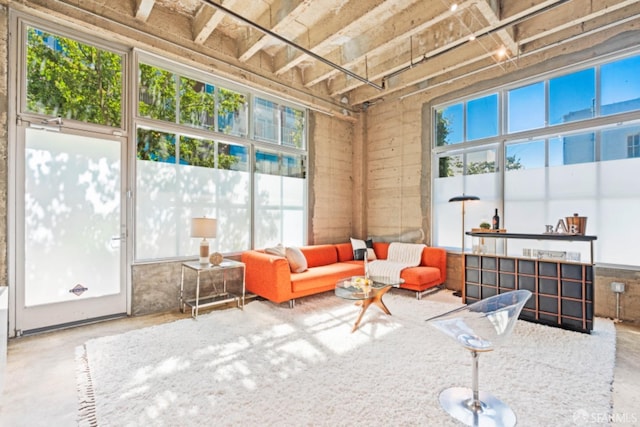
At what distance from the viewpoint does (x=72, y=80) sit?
11.5 feet

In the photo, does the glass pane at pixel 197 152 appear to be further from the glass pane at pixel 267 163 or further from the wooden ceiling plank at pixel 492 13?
the wooden ceiling plank at pixel 492 13

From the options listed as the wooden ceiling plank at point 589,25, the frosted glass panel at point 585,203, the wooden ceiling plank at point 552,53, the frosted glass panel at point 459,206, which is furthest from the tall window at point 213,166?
the wooden ceiling plank at point 589,25

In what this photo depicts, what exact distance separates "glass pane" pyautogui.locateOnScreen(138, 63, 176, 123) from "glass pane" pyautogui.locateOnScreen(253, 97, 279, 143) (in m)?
1.30

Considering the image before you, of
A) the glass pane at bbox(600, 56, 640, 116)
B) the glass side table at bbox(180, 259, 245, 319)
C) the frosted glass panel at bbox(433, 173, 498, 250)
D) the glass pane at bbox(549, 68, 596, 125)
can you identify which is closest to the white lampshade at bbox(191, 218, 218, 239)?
the glass side table at bbox(180, 259, 245, 319)

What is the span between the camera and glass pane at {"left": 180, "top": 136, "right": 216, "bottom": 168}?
14.1 ft

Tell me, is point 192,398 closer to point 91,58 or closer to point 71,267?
point 71,267

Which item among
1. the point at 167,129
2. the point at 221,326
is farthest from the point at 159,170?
the point at 221,326

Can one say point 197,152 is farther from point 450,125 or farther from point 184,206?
point 450,125

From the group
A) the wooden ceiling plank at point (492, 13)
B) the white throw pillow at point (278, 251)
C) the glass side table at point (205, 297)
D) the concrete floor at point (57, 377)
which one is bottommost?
the concrete floor at point (57, 377)

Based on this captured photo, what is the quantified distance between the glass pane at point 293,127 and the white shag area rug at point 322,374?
3.30 meters

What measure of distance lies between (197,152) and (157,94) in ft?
2.91

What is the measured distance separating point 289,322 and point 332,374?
1.27 meters

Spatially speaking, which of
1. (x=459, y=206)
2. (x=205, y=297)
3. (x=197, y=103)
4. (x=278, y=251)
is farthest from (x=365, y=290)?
(x=197, y=103)

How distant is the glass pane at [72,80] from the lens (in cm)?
329
